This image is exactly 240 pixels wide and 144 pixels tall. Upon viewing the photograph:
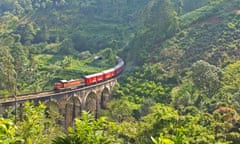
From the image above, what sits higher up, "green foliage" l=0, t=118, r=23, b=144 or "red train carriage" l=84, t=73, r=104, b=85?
"green foliage" l=0, t=118, r=23, b=144

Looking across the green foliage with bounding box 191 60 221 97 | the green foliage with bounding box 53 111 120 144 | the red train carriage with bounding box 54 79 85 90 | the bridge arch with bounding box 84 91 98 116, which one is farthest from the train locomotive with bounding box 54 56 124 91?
the green foliage with bounding box 53 111 120 144

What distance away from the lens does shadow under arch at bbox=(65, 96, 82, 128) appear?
31831 mm

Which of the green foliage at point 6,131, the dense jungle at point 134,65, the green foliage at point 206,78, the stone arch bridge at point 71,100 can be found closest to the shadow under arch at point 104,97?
the stone arch bridge at point 71,100

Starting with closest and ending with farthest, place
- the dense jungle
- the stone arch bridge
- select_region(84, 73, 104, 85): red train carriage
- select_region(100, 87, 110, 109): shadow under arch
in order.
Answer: the dense jungle < the stone arch bridge < select_region(84, 73, 104, 85): red train carriage < select_region(100, 87, 110, 109): shadow under arch

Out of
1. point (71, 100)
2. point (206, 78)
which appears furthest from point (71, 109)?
point (206, 78)

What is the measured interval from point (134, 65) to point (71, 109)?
38.9 ft

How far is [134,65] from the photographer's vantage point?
41875mm

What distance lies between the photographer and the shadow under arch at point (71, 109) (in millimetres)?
31831

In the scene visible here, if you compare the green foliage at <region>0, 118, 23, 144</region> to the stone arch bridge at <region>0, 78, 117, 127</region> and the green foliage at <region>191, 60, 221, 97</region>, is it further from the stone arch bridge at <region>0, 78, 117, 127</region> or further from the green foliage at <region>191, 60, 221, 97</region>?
the green foliage at <region>191, 60, 221, 97</region>

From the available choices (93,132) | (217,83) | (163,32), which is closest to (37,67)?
(163,32)

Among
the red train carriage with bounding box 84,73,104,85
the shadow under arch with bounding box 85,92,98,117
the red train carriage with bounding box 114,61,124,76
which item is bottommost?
the shadow under arch with bounding box 85,92,98,117

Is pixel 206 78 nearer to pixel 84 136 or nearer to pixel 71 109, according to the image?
pixel 71 109

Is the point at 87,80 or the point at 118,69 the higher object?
the point at 87,80

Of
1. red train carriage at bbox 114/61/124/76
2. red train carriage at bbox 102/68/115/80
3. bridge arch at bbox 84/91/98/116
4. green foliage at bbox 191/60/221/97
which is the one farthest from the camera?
red train carriage at bbox 114/61/124/76
